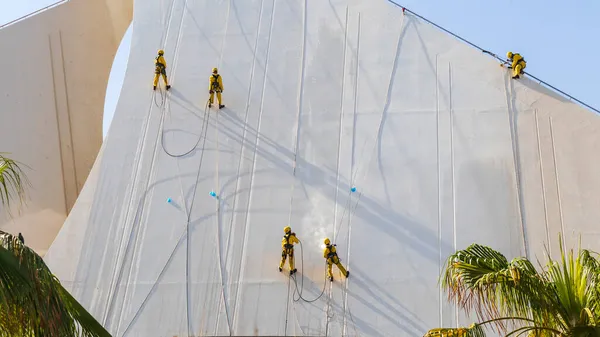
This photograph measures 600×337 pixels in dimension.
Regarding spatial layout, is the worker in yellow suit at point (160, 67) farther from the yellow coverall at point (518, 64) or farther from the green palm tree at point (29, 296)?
the green palm tree at point (29, 296)

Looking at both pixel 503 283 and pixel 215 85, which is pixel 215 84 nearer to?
pixel 215 85

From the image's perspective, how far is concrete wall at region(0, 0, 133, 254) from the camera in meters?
13.6

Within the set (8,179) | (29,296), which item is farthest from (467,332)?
(8,179)

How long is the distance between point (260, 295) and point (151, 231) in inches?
74.3

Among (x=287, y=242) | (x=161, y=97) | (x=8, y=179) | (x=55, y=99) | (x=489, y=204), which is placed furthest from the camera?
(x=55, y=99)

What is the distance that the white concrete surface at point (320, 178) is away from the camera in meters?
10.2

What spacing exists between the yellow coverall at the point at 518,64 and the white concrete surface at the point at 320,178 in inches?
5.8

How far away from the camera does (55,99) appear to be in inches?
568

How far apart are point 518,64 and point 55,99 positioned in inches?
320

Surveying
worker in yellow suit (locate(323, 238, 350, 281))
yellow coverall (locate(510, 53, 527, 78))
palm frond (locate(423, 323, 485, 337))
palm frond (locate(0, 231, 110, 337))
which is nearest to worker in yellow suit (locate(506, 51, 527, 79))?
yellow coverall (locate(510, 53, 527, 78))

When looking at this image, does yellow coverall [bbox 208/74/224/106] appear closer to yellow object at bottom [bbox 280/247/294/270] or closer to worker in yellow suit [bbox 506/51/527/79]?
yellow object at bottom [bbox 280/247/294/270]

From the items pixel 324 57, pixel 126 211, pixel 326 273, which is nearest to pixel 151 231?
pixel 126 211

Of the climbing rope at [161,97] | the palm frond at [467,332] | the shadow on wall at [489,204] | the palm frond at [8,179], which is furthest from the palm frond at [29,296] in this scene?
the climbing rope at [161,97]

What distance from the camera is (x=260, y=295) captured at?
1028 centimetres
